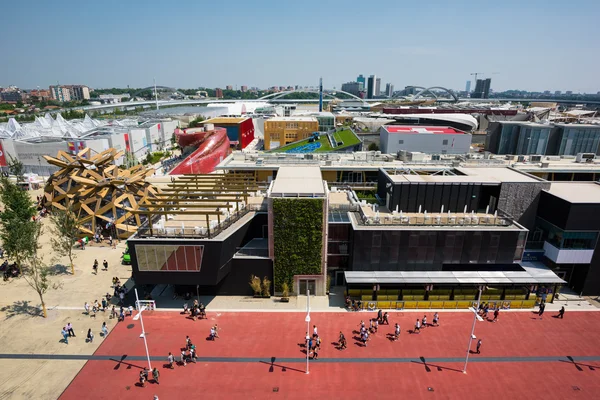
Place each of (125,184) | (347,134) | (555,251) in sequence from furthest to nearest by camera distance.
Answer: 1. (347,134)
2. (125,184)
3. (555,251)

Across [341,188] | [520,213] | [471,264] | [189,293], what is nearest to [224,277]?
[189,293]

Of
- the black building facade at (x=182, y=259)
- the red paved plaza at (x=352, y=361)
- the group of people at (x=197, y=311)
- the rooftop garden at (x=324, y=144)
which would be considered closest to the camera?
the red paved plaza at (x=352, y=361)

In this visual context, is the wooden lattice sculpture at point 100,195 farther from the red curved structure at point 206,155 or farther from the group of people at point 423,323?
the group of people at point 423,323

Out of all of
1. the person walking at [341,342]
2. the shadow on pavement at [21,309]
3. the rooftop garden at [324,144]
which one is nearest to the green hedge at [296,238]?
the person walking at [341,342]

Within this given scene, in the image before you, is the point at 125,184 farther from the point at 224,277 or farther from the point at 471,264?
the point at 471,264

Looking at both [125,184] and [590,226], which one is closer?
[590,226]
